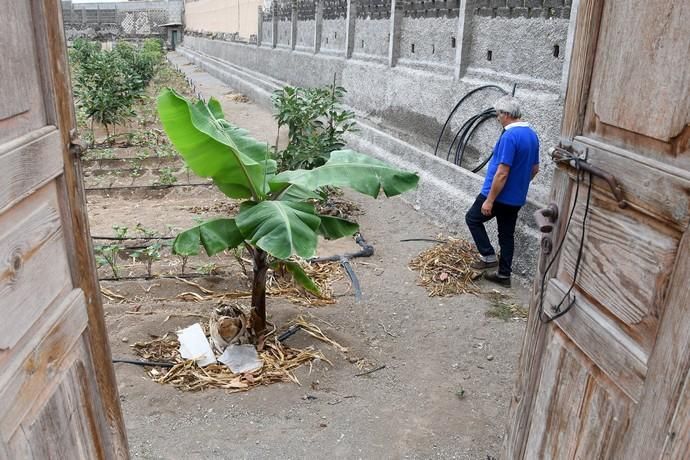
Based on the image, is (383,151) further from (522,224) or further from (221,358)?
(221,358)

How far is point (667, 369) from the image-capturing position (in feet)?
4.62

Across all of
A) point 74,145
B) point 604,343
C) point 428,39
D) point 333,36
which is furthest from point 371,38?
point 604,343

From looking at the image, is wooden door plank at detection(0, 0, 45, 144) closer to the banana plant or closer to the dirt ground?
the banana plant

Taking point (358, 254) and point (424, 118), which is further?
point (424, 118)

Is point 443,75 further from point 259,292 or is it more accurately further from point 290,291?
point 259,292

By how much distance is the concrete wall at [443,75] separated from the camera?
5.98 m

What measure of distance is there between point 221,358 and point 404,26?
755cm

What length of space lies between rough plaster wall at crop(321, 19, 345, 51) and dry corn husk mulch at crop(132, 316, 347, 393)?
1069 cm

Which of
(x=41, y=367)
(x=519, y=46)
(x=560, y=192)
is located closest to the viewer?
(x=41, y=367)

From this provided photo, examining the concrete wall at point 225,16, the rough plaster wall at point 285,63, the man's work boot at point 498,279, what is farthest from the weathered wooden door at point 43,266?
the concrete wall at point 225,16

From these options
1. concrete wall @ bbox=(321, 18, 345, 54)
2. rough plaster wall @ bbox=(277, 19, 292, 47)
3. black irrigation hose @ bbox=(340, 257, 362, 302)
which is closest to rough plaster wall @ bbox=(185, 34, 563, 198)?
concrete wall @ bbox=(321, 18, 345, 54)

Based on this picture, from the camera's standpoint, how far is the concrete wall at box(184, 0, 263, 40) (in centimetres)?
2477

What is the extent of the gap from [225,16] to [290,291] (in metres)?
30.3

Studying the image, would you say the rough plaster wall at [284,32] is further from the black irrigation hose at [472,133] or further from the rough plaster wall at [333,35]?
the black irrigation hose at [472,133]
